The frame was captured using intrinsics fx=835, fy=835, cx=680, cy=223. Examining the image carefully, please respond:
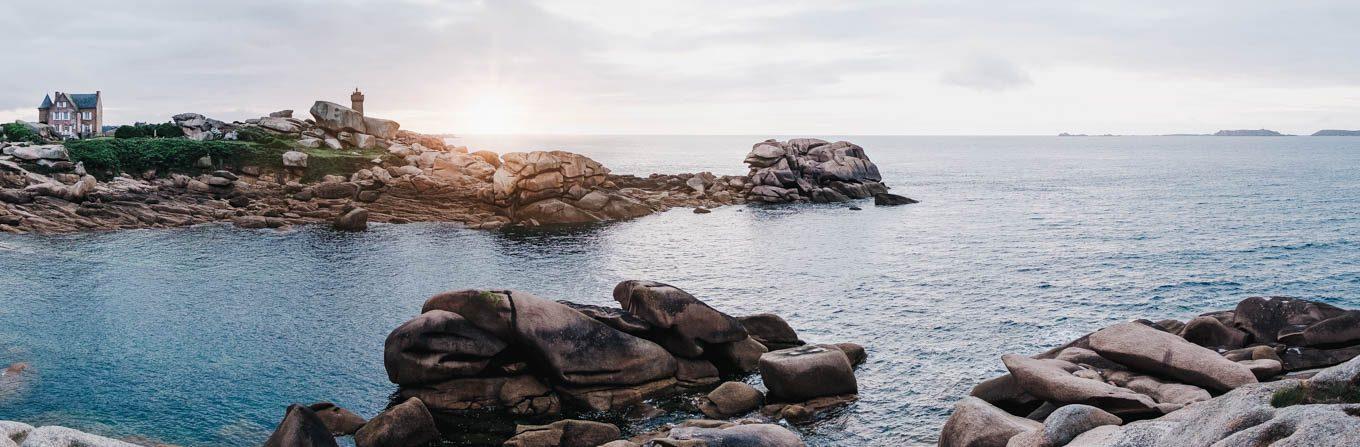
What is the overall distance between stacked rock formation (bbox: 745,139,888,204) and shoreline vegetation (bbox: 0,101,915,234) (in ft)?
0.68

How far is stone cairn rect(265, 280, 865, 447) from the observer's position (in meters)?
29.3

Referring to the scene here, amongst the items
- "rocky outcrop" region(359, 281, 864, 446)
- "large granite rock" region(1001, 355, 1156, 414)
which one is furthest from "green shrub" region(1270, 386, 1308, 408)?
"rocky outcrop" region(359, 281, 864, 446)

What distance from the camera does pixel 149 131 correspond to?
114125 mm

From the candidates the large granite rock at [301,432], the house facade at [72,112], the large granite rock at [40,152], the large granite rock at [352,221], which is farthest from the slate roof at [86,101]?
the large granite rock at [301,432]

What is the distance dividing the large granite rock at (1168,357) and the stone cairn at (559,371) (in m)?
9.16

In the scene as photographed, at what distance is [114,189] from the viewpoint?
8569cm

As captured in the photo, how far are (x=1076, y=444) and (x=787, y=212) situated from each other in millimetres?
85099

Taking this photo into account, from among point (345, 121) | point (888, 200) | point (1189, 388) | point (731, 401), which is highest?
point (345, 121)

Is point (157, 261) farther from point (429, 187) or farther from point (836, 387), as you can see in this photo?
point (836, 387)

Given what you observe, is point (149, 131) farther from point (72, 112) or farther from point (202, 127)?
point (72, 112)

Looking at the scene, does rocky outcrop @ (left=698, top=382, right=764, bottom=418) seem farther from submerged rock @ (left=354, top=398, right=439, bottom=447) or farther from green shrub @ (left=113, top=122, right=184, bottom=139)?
green shrub @ (left=113, top=122, right=184, bottom=139)

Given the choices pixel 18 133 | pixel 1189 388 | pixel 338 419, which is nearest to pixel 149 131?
pixel 18 133

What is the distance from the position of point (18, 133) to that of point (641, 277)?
86.5m

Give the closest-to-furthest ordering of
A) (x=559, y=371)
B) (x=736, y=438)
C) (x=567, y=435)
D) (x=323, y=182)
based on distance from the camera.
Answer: (x=736, y=438), (x=567, y=435), (x=559, y=371), (x=323, y=182)
